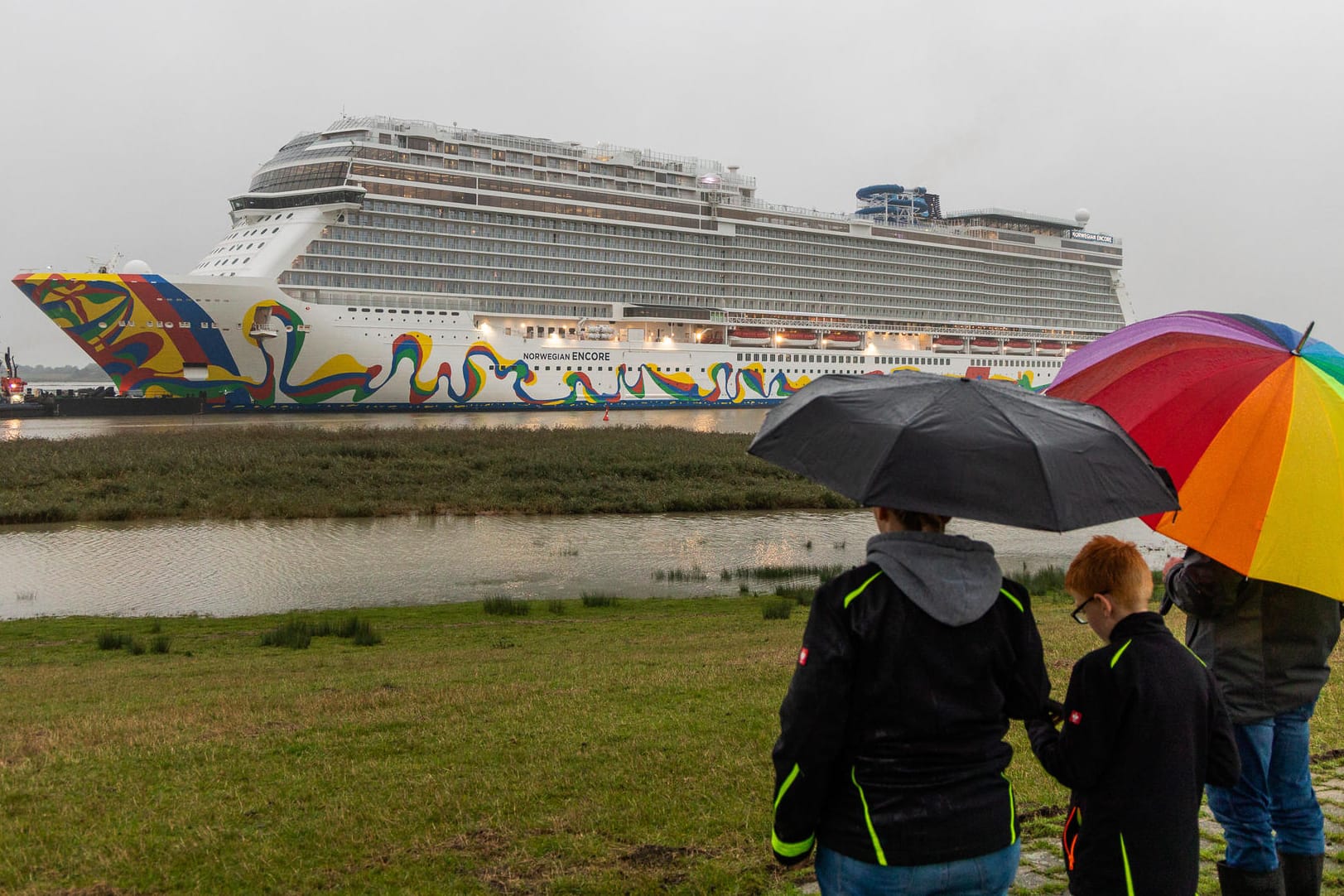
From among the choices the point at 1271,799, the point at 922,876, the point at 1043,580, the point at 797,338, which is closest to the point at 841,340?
the point at 797,338

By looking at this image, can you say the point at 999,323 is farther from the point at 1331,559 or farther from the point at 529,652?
the point at 1331,559

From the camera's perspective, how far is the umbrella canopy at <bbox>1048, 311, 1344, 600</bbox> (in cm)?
377

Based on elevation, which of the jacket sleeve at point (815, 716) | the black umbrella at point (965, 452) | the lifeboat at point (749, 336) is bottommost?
the jacket sleeve at point (815, 716)

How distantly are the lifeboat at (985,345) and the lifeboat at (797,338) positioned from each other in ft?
47.6

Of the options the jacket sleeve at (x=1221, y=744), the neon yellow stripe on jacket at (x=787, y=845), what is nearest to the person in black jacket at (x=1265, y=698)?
the jacket sleeve at (x=1221, y=744)

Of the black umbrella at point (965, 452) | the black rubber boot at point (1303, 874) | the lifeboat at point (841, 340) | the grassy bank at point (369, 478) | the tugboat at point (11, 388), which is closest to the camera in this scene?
the black umbrella at point (965, 452)

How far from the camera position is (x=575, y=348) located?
184 ft

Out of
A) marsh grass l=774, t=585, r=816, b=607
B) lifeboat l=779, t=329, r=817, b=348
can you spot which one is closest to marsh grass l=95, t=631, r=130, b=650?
marsh grass l=774, t=585, r=816, b=607

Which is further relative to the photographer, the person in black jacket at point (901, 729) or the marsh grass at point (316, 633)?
the marsh grass at point (316, 633)

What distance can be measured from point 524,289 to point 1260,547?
175ft

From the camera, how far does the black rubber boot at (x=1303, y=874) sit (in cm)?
411

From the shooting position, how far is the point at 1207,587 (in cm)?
403

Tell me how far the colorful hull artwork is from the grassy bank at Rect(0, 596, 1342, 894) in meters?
38.6

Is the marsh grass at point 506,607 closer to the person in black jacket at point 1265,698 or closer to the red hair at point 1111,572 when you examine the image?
the person in black jacket at point 1265,698
